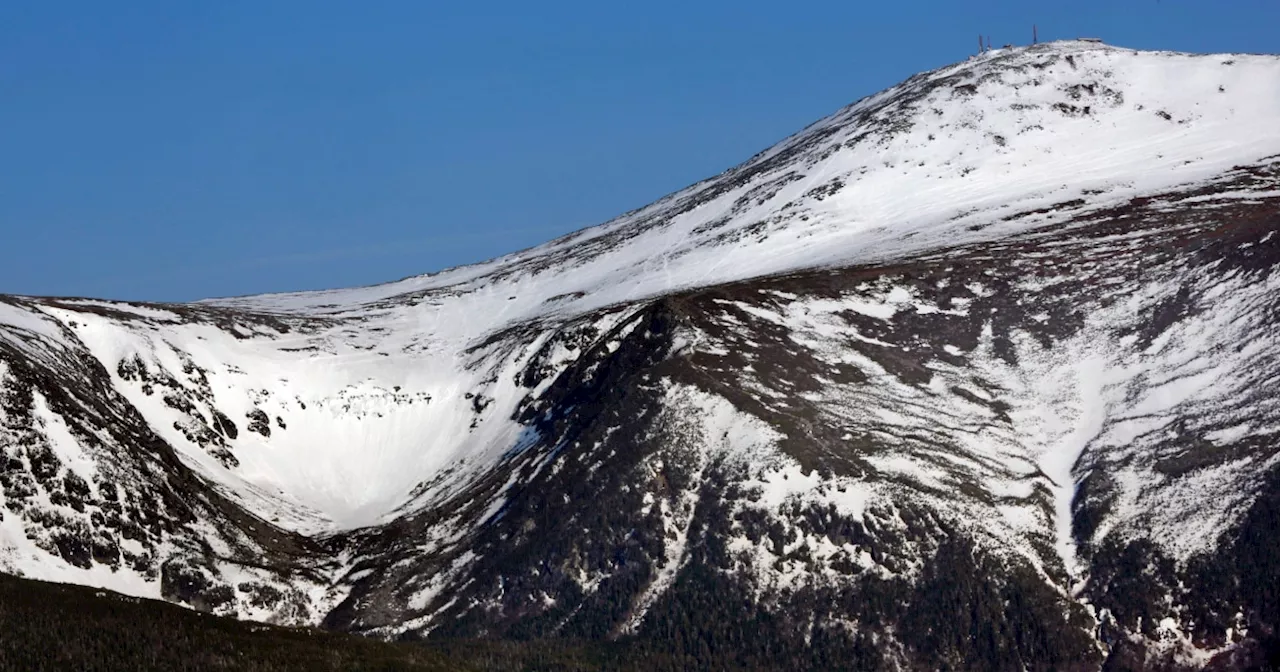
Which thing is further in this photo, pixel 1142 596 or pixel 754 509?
pixel 754 509

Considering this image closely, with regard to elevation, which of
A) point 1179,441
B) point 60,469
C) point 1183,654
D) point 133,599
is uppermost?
point 60,469

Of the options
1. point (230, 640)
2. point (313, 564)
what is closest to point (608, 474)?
point (313, 564)

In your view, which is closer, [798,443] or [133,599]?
[133,599]

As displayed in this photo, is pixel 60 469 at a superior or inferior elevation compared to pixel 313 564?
superior

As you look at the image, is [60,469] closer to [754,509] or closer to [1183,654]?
[754,509]

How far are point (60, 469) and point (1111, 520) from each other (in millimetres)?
104385

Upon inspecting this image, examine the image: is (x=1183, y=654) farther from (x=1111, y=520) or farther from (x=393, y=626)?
(x=393, y=626)

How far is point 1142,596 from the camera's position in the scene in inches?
6959

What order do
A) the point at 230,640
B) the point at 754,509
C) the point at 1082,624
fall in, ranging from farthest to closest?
the point at 754,509, the point at 1082,624, the point at 230,640

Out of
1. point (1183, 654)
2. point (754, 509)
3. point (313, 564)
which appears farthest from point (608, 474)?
point (1183, 654)

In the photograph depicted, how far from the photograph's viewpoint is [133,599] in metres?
170

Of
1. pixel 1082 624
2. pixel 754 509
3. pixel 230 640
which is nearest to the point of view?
pixel 230 640

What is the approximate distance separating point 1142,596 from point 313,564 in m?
83.9

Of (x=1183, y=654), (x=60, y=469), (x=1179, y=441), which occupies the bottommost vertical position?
(x=1183, y=654)
